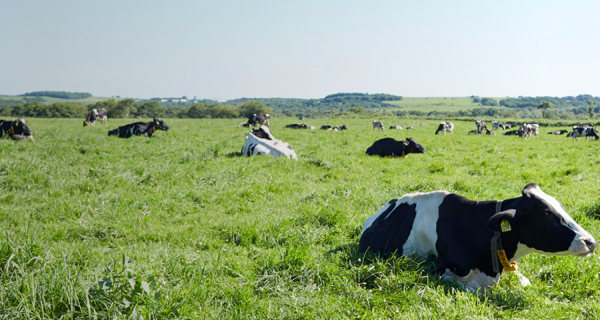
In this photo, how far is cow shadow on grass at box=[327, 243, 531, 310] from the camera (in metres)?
3.68

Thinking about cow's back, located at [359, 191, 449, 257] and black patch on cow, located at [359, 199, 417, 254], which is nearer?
cow's back, located at [359, 191, 449, 257]

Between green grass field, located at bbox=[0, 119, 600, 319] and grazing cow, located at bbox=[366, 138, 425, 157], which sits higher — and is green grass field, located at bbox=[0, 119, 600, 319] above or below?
below

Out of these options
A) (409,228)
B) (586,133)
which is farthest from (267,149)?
(586,133)

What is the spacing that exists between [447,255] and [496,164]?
28.4ft

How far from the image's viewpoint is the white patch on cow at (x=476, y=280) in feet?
12.7

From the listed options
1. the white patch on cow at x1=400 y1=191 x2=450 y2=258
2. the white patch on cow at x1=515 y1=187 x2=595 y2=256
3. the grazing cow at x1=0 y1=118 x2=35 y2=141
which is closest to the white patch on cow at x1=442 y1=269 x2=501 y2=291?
the white patch on cow at x1=400 y1=191 x2=450 y2=258

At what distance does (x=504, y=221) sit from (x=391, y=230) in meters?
1.38

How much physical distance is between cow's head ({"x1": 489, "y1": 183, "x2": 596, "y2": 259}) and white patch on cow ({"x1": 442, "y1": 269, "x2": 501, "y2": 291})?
487 mm

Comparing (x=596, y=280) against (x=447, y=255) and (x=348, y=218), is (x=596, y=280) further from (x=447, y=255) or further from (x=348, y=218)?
(x=348, y=218)

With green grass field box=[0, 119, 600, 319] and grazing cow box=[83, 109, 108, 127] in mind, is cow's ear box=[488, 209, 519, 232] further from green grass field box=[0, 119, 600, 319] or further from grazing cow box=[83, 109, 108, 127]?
grazing cow box=[83, 109, 108, 127]

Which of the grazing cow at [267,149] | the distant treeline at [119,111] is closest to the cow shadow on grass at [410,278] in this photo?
the grazing cow at [267,149]

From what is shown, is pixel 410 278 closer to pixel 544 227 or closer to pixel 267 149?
pixel 544 227

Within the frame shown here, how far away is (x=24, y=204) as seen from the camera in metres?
7.08

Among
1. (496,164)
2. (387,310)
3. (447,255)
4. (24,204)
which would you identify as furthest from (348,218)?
(496,164)
